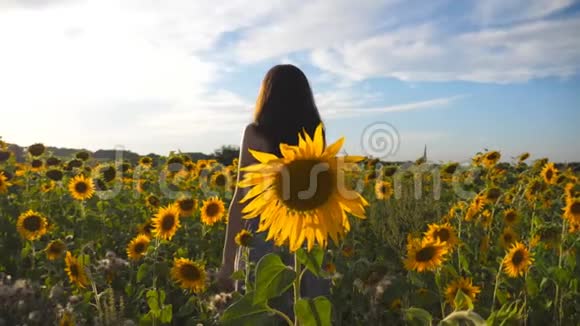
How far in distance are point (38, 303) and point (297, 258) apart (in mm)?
1146

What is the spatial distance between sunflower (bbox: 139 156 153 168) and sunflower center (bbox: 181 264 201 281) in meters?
4.80

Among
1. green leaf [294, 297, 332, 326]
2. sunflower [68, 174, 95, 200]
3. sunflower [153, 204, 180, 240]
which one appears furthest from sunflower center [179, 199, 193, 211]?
green leaf [294, 297, 332, 326]

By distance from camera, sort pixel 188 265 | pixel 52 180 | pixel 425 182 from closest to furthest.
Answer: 1. pixel 188 265
2. pixel 52 180
3. pixel 425 182

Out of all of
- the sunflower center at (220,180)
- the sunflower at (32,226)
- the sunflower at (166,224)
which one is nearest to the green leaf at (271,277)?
the sunflower at (166,224)

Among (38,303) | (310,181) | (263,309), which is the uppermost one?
(310,181)

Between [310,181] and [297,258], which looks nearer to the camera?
[297,258]

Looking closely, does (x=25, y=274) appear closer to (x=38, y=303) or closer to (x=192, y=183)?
(x=38, y=303)

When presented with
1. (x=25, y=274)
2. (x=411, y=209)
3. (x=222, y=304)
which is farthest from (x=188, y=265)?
(x=411, y=209)

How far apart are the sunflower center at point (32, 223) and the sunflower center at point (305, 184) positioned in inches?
133

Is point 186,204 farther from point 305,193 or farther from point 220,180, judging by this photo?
point 305,193

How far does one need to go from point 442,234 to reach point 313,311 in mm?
2562

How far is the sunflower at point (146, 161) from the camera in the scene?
789cm

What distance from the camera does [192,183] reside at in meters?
7.64

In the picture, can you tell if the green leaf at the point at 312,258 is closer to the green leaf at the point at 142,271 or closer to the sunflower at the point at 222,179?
the green leaf at the point at 142,271
